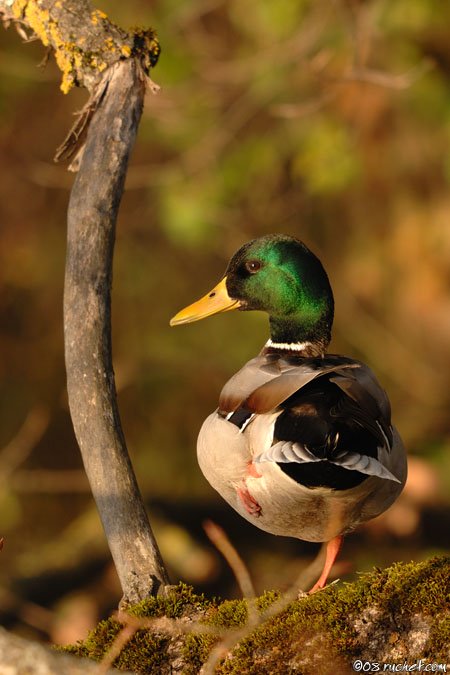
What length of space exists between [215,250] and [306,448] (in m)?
6.13

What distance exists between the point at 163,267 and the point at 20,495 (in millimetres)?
2377

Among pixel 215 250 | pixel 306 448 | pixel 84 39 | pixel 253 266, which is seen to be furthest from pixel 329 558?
pixel 215 250

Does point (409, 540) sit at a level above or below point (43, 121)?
below

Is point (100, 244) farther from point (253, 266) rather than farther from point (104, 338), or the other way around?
point (253, 266)

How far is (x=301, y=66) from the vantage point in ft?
24.1

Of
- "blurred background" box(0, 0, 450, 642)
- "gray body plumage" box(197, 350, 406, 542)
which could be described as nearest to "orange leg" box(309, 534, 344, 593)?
"gray body plumage" box(197, 350, 406, 542)

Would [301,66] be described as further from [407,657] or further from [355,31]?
[407,657]

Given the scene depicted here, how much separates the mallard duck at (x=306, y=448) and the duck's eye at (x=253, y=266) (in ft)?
1.57

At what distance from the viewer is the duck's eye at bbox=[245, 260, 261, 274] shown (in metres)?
3.72

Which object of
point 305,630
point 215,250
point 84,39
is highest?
point 215,250

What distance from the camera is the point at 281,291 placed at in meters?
3.69

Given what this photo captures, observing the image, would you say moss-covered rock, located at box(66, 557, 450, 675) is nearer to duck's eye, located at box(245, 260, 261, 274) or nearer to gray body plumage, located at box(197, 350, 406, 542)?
gray body plumage, located at box(197, 350, 406, 542)

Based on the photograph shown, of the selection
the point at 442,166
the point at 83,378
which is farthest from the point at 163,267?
the point at 83,378

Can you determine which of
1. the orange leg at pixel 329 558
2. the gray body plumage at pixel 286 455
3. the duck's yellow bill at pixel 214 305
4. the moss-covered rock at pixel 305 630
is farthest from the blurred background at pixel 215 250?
the moss-covered rock at pixel 305 630
